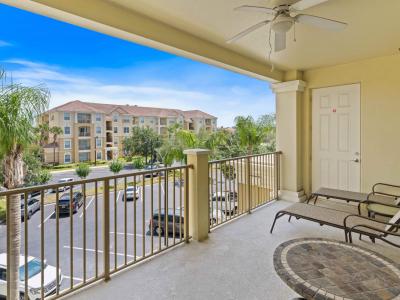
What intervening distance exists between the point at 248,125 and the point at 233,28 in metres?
5.10

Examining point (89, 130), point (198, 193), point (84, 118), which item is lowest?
point (198, 193)

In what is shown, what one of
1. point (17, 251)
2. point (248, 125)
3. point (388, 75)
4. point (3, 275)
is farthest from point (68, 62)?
point (388, 75)

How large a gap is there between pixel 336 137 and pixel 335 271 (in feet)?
11.6

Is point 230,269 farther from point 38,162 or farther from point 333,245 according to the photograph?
point 38,162

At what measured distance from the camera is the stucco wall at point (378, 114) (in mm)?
3562

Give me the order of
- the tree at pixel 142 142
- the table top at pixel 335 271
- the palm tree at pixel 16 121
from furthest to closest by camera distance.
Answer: the tree at pixel 142 142, the palm tree at pixel 16 121, the table top at pixel 335 271

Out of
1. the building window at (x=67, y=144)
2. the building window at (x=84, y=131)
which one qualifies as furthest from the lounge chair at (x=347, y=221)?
the building window at (x=84, y=131)

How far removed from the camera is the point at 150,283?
1.99 m

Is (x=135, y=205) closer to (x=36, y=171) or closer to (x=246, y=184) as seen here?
→ (x=246, y=184)

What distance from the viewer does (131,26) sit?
92.5 inches

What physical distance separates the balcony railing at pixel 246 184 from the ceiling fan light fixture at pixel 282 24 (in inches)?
72.7

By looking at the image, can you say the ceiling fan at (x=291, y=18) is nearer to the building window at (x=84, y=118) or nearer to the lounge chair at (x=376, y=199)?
the lounge chair at (x=376, y=199)

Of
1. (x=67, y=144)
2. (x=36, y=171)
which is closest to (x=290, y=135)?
(x=36, y=171)

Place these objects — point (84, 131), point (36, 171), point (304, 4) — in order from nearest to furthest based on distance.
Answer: point (304, 4) < point (36, 171) < point (84, 131)
